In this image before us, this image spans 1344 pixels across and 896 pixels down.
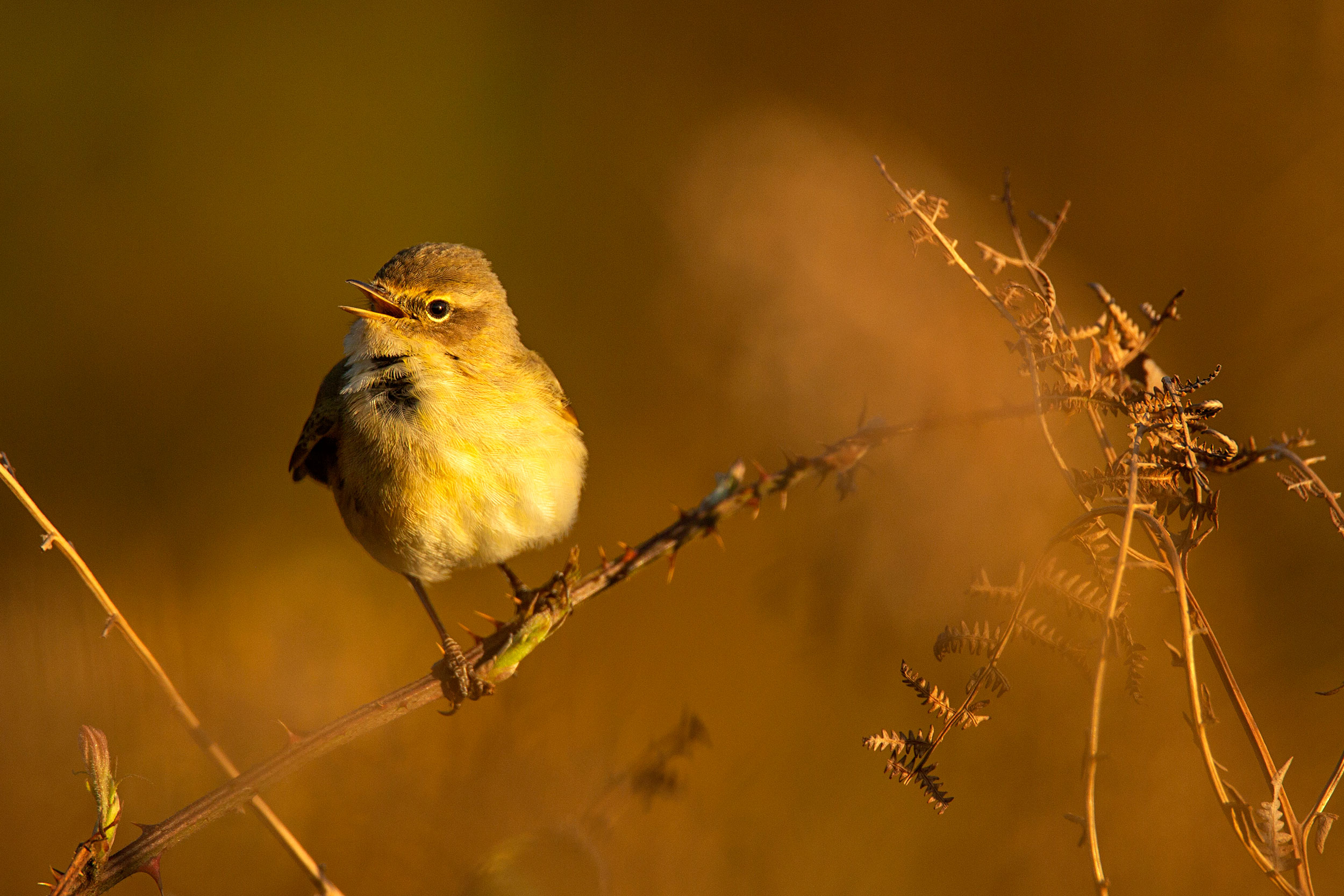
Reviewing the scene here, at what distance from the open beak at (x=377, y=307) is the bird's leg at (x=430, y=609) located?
83 cm

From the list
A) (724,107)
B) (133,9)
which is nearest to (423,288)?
(724,107)

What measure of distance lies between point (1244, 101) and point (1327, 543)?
1522mm

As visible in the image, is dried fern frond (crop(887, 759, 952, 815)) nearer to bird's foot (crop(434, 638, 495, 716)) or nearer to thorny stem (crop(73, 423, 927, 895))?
thorny stem (crop(73, 423, 927, 895))

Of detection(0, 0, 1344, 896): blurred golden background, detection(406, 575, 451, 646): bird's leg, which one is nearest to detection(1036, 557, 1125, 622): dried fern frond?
detection(0, 0, 1344, 896): blurred golden background

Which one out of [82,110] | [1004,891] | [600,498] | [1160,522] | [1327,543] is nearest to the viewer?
[1160,522]

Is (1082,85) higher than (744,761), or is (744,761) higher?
(1082,85)

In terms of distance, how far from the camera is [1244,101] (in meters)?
3.07

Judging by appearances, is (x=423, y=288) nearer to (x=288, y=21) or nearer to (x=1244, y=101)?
(x=288, y=21)

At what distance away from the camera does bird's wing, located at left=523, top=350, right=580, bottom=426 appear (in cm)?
311

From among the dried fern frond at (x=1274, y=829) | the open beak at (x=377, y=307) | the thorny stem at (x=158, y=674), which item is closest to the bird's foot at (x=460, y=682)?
the thorny stem at (x=158, y=674)

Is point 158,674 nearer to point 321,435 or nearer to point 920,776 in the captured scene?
point 920,776

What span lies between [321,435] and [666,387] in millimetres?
1312

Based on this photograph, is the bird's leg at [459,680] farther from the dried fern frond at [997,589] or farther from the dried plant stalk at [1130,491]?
the dried plant stalk at [1130,491]

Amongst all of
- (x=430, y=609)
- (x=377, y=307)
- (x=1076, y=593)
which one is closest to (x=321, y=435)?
(x=377, y=307)
